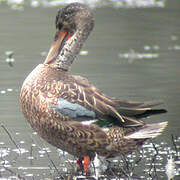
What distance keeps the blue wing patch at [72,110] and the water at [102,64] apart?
1.77 ft

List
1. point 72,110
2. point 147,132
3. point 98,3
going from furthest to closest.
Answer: point 98,3 < point 147,132 < point 72,110

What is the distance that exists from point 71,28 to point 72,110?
127 centimetres

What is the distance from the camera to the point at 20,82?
12.0m

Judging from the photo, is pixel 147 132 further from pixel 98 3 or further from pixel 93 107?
pixel 98 3

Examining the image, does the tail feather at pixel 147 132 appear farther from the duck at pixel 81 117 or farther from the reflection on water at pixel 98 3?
the reflection on water at pixel 98 3

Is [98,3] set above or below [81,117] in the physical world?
below

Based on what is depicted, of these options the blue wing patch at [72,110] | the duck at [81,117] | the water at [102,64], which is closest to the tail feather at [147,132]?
the duck at [81,117]

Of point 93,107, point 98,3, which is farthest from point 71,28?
point 98,3

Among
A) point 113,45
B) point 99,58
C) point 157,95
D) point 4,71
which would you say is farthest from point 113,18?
point 157,95

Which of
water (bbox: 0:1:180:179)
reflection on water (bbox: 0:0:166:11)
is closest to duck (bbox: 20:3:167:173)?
water (bbox: 0:1:180:179)

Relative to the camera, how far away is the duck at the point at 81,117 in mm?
6930

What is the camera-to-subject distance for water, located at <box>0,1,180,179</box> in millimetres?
7725

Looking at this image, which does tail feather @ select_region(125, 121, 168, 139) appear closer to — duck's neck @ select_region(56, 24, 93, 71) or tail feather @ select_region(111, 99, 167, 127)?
tail feather @ select_region(111, 99, 167, 127)

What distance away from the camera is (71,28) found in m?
7.83
